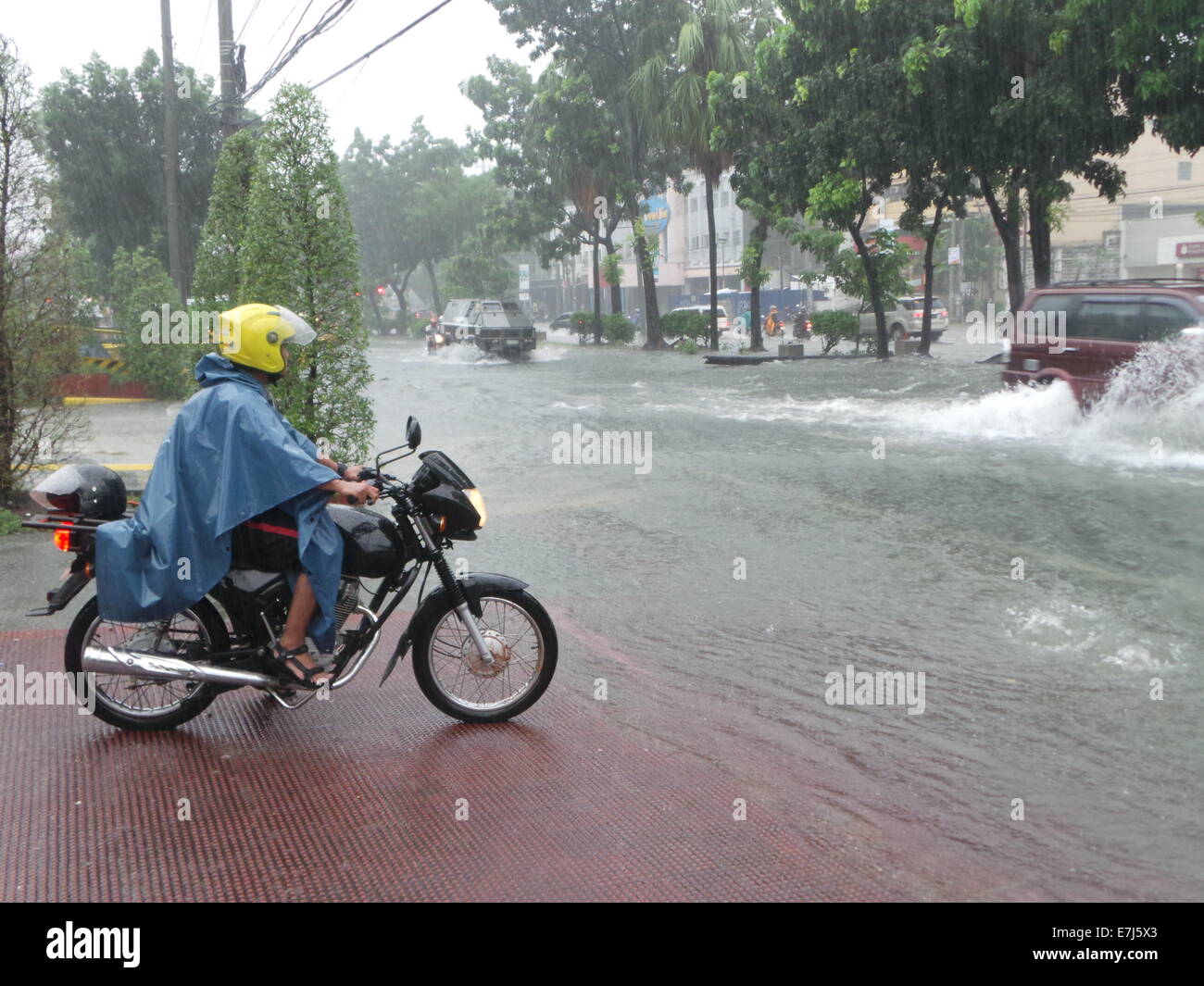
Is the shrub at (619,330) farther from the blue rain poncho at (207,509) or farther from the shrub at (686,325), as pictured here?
the blue rain poncho at (207,509)

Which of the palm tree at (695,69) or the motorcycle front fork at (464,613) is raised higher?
the palm tree at (695,69)

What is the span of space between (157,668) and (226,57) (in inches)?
405

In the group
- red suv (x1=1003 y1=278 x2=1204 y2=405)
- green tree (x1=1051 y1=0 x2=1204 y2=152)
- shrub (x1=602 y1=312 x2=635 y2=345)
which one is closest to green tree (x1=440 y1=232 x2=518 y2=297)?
shrub (x1=602 y1=312 x2=635 y2=345)

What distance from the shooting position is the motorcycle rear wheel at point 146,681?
4.77m

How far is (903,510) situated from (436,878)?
291 inches

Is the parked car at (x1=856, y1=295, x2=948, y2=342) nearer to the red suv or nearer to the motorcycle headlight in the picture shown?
the red suv

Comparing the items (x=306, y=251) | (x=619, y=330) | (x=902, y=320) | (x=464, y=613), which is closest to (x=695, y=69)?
(x=902, y=320)

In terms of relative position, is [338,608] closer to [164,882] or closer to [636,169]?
[164,882]

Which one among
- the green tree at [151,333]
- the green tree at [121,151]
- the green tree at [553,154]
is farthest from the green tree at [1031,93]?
the green tree at [121,151]

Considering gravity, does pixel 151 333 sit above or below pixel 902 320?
below

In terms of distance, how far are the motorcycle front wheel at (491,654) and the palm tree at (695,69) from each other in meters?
27.8

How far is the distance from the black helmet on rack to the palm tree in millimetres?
28166

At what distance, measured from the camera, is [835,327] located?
3497cm

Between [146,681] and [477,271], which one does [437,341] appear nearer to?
[477,271]
